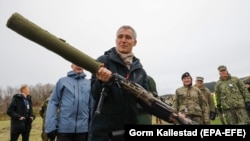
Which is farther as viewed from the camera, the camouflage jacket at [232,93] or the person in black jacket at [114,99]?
the camouflage jacket at [232,93]

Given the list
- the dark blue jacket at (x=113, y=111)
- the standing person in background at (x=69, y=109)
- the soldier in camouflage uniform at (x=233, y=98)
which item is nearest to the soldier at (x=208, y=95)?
the soldier in camouflage uniform at (x=233, y=98)

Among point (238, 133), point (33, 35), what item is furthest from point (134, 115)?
point (33, 35)

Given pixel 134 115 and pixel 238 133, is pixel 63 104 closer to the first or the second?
pixel 134 115

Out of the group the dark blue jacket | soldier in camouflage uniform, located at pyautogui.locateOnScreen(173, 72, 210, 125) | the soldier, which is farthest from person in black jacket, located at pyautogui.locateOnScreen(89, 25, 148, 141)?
the soldier

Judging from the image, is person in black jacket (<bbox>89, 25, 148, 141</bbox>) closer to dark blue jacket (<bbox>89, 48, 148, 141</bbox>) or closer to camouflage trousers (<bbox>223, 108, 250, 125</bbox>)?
dark blue jacket (<bbox>89, 48, 148, 141</bbox>)

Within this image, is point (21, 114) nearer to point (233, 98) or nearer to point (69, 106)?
point (69, 106)

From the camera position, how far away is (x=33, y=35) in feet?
8.79

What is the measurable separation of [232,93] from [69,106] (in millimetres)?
6886

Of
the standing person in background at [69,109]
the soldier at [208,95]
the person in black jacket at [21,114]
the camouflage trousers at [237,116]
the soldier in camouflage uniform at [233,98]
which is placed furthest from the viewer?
the soldier at [208,95]

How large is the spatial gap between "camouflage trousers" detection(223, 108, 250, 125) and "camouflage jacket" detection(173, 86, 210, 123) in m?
1.58

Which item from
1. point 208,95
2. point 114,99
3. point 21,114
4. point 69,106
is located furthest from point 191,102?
point 114,99

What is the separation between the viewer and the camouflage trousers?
10.4m

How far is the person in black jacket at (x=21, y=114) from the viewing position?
395 inches

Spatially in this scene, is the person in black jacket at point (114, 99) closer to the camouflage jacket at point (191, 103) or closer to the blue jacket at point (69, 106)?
the blue jacket at point (69, 106)
